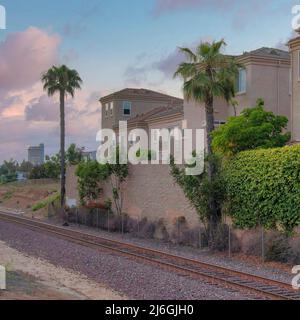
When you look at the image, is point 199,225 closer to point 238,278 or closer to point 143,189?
point 143,189

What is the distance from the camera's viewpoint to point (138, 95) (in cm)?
5644

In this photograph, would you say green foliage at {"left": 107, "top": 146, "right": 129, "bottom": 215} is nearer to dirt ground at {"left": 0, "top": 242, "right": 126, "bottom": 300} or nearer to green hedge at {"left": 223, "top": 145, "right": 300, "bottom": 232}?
green hedge at {"left": 223, "top": 145, "right": 300, "bottom": 232}

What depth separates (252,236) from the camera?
2223 cm

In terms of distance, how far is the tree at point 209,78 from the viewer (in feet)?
84.1

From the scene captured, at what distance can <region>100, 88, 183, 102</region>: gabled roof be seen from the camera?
54728 mm

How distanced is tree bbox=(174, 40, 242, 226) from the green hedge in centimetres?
103

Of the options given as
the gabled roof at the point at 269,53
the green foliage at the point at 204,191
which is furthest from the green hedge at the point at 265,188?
the gabled roof at the point at 269,53

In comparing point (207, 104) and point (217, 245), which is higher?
point (207, 104)

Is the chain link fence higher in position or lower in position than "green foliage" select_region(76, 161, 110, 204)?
lower

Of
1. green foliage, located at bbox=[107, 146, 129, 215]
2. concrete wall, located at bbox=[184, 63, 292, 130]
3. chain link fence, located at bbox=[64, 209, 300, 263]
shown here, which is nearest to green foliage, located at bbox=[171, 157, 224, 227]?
chain link fence, located at bbox=[64, 209, 300, 263]

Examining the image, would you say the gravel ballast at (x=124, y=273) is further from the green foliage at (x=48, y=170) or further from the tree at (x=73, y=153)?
the green foliage at (x=48, y=170)
